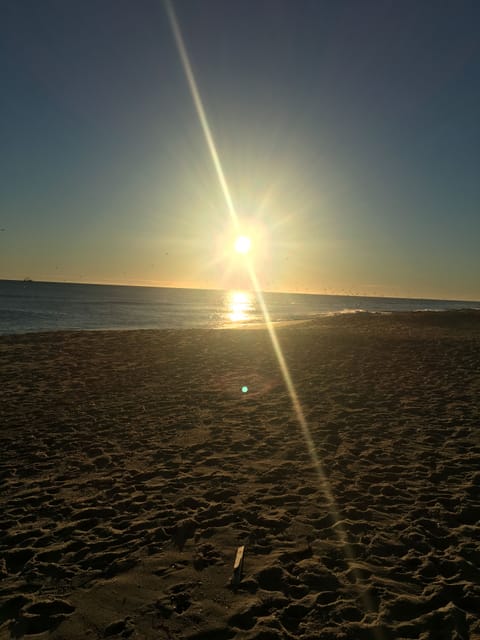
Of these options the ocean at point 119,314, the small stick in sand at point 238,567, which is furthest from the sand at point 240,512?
the ocean at point 119,314

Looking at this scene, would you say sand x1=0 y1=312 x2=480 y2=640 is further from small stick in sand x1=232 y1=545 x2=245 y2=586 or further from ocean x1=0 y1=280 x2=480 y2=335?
ocean x1=0 y1=280 x2=480 y2=335

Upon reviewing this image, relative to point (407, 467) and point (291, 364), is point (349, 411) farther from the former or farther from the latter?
point (291, 364)

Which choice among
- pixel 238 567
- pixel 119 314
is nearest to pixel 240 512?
pixel 238 567

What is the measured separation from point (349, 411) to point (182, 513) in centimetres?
544

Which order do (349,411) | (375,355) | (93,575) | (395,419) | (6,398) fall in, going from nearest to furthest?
(93,575) < (395,419) < (349,411) < (6,398) < (375,355)

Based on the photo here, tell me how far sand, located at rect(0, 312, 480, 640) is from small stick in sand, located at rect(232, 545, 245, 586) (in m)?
0.06

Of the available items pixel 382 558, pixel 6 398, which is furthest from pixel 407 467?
pixel 6 398


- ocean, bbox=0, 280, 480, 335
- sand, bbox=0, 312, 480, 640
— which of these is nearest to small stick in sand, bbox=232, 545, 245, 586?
sand, bbox=0, 312, 480, 640

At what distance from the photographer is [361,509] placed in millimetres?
5066

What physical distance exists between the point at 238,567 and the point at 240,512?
3.63ft

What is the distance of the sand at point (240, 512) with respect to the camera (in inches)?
135

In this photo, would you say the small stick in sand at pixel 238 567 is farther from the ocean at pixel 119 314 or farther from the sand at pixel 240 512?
the ocean at pixel 119 314

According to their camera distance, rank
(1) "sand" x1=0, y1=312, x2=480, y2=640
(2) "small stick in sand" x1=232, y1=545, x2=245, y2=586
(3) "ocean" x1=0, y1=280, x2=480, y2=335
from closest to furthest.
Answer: (1) "sand" x1=0, y1=312, x2=480, y2=640
(2) "small stick in sand" x1=232, y1=545, x2=245, y2=586
(3) "ocean" x1=0, y1=280, x2=480, y2=335

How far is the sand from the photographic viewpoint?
11.3ft
